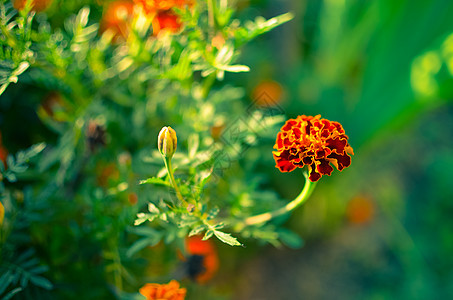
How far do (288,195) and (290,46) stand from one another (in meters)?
0.42

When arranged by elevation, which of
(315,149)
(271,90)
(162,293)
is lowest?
(271,90)

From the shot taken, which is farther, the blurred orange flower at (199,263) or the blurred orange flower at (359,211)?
the blurred orange flower at (359,211)

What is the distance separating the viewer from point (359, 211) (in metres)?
1.04

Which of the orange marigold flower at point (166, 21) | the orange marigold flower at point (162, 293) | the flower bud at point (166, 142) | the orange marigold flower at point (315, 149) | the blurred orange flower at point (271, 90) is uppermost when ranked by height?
the orange marigold flower at point (166, 21)

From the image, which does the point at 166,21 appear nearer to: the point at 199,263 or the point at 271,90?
the point at 199,263

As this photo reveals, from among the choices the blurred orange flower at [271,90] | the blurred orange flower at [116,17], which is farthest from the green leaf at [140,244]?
the blurred orange flower at [271,90]

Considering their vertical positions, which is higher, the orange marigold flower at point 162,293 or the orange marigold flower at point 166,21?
the orange marigold flower at point 166,21

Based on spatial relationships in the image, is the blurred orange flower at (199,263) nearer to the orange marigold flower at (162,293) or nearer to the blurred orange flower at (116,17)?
the orange marigold flower at (162,293)

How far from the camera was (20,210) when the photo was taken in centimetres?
47

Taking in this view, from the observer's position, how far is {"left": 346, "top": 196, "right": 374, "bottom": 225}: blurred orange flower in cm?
104

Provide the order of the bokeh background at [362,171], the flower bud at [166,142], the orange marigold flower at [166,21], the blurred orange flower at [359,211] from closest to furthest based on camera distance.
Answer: the flower bud at [166,142] → the orange marigold flower at [166,21] → the bokeh background at [362,171] → the blurred orange flower at [359,211]

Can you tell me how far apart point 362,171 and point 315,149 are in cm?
80

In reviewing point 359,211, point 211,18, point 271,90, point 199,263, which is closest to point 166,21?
point 211,18

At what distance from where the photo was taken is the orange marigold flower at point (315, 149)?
0.35m
